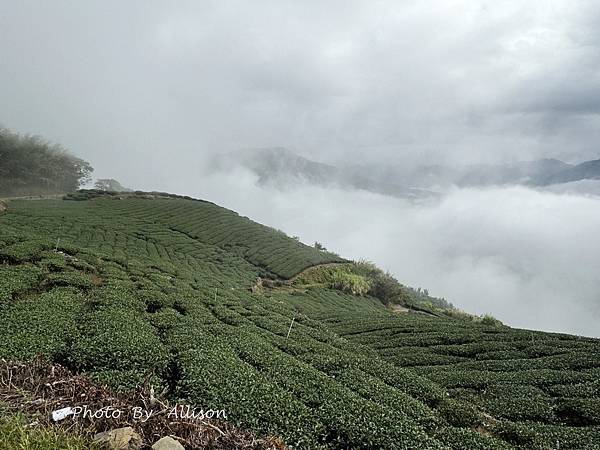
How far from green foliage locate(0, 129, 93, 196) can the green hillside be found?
255ft

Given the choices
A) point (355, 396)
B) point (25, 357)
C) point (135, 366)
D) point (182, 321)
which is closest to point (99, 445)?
point (135, 366)

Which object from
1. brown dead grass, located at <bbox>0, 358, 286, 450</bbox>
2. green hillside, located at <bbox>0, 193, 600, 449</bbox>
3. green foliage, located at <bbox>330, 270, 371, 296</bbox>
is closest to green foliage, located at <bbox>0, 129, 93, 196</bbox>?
green foliage, located at <bbox>330, 270, 371, 296</bbox>

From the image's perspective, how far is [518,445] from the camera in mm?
11445

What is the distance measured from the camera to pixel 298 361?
1576 cm

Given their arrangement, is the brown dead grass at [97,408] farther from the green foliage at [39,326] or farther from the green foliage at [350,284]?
the green foliage at [350,284]

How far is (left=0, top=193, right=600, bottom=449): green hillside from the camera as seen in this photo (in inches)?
434

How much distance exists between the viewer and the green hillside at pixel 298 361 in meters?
11.0

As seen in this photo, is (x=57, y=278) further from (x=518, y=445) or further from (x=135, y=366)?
(x=518, y=445)

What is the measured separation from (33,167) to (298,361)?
109 m

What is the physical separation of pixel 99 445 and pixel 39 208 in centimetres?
6685

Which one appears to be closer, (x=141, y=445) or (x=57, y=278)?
(x=141, y=445)

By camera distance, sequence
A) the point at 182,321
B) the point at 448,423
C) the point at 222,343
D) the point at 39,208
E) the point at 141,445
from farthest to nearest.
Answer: the point at 39,208 → the point at 182,321 → the point at 222,343 → the point at 448,423 → the point at 141,445

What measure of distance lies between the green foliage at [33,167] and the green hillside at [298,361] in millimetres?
77748

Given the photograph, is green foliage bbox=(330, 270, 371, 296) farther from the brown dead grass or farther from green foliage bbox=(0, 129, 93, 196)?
green foliage bbox=(0, 129, 93, 196)
